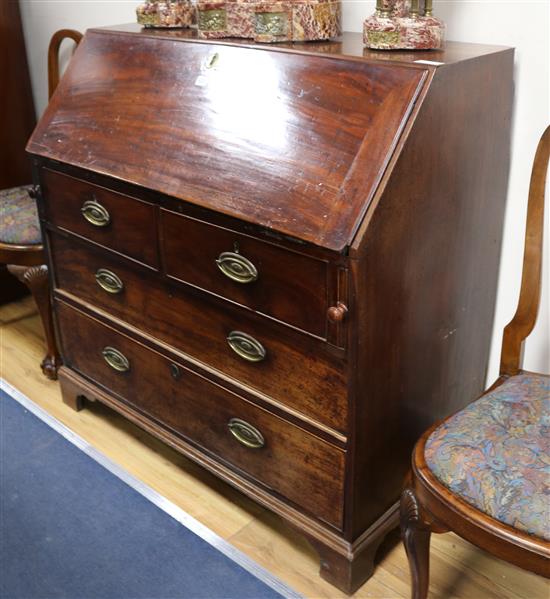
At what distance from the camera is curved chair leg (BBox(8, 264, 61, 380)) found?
2.24 meters

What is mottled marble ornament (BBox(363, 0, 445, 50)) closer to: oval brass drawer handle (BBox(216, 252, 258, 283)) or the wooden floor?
oval brass drawer handle (BBox(216, 252, 258, 283))

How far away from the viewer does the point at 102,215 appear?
1.75m

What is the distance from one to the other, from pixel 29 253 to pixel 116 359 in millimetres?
507

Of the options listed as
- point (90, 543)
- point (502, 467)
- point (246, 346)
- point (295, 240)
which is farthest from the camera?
point (90, 543)

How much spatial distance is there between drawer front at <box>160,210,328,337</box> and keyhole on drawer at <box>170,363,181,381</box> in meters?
0.25

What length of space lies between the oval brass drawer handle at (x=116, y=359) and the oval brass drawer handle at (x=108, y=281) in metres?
0.18

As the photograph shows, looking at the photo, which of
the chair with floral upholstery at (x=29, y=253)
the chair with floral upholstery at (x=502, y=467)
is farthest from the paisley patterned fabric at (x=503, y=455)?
the chair with floral upholstery at (x=29, y=253)

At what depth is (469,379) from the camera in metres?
1.74

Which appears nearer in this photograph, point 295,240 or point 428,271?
point 295,240

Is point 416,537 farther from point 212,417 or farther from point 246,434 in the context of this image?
point 212,417

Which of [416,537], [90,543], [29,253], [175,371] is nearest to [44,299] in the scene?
[29,253]

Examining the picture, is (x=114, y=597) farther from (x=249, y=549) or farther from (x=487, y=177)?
(x=487, y=177)

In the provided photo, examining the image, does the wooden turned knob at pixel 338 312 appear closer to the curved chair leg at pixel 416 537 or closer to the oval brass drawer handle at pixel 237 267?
the oval brass drawer handle at pixel 237 267

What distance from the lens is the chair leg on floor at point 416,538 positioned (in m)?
1.33
